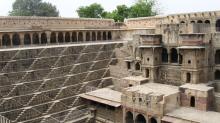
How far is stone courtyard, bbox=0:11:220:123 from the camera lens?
1909 cm

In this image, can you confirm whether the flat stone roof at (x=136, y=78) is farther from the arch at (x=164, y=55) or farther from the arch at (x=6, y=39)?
the arch at (x=6, y=39)

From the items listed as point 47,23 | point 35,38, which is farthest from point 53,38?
point 35,38

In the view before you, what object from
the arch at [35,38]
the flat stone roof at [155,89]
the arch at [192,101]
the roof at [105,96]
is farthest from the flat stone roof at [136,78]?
the arch at [35,38]

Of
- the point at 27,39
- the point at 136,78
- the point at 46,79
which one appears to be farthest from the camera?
the point at 27,39

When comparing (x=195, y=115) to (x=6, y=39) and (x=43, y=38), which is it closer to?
(x=43, y=38)

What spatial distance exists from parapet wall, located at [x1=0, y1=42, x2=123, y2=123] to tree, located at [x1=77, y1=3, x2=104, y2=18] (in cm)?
2329

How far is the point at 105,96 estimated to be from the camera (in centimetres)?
2228

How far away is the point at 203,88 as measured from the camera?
763 inches

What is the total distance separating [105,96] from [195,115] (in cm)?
737

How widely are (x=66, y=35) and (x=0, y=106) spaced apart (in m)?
15.6

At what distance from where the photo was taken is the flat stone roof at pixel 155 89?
64.5 ft

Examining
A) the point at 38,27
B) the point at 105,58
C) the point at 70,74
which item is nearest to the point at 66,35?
the point at 38,27

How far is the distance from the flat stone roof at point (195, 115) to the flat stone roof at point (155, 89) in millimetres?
1462

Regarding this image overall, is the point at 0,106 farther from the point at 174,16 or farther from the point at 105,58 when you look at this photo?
the point at 174,16
